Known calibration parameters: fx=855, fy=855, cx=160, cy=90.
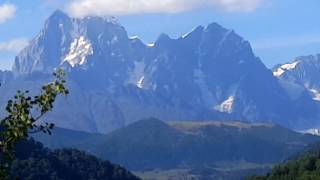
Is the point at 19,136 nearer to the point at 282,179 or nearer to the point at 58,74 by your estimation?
the point at 58,74

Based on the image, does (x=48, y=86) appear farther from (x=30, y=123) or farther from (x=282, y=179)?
(x=282, y=179)

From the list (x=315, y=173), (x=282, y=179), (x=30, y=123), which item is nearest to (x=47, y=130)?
(x=30, y=123)

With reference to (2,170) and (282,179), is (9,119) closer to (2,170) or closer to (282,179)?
(2,170)

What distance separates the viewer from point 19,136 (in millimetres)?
22578

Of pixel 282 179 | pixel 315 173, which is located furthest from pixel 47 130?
pixel 282 179

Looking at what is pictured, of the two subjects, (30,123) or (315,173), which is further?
(315,173)

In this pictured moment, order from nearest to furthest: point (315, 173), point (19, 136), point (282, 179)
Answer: point (19, 136), point (315, 173), point (282, 179)

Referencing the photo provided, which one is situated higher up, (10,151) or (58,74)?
(58,74)

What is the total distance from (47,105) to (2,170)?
6.95 feet

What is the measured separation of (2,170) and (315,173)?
6256 inches

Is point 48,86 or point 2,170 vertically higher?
point 48,86

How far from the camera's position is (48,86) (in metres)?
23.4

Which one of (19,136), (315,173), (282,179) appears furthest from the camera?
(282,179)

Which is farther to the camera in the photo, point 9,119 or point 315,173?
point 315,173
